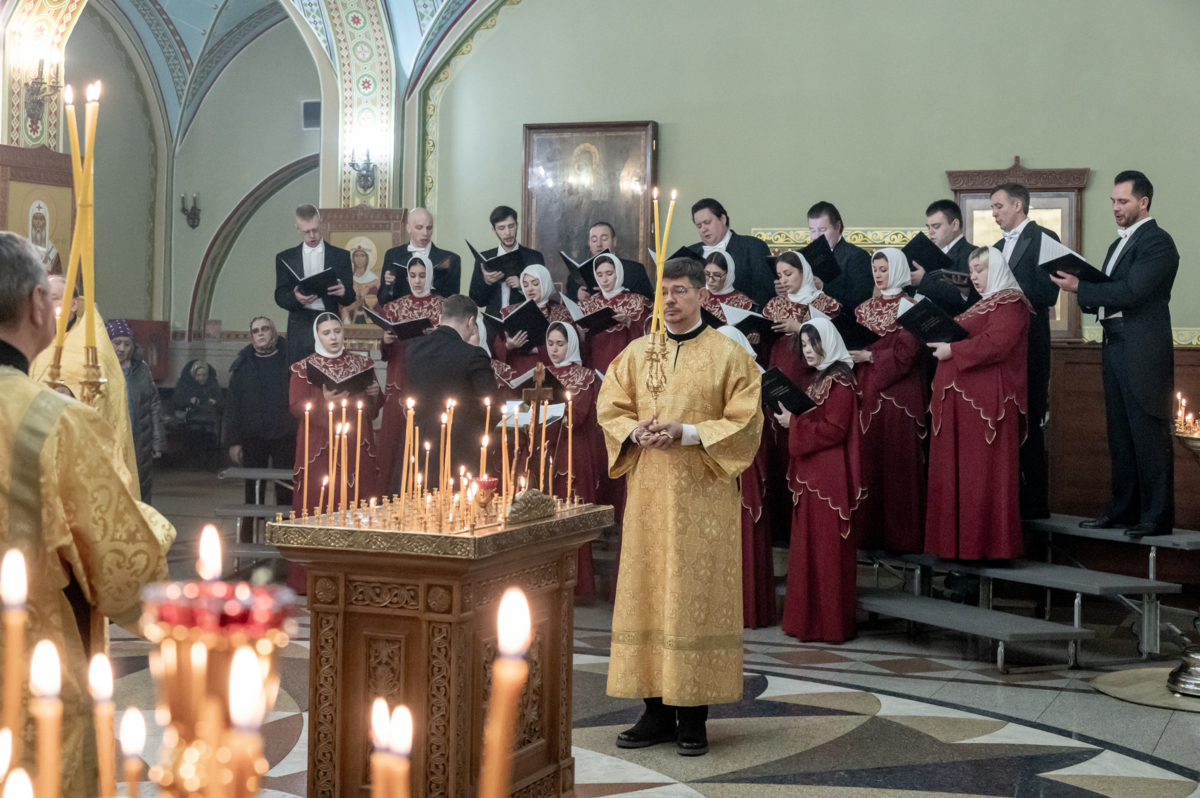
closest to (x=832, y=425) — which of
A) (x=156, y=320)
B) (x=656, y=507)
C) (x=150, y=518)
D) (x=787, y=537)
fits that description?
(x=787, y=537)

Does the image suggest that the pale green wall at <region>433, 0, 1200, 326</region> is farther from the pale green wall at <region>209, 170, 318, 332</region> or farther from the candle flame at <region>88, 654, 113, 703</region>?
the candle flame at <region>88, 654, 113, 703</region>

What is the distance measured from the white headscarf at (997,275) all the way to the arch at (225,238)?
36.0ft

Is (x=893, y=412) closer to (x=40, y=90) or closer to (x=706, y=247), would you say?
(x=706, y=247)

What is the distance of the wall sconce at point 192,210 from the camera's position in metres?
15.9

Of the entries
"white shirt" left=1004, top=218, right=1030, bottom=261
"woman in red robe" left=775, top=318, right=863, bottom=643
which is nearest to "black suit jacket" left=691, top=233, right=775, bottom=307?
"white shirt" left=1004, top=218, right=1030, bottom=261

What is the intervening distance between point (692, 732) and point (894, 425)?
3375mm

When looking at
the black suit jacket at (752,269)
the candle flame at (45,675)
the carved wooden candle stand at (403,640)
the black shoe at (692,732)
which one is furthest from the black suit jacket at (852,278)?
the candle flame at (45,675)

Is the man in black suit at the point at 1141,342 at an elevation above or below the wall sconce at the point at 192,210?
below

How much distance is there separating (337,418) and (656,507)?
12.1ft

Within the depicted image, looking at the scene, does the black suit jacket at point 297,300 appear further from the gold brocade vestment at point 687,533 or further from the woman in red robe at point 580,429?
the gold brocade vestment at point 687,533

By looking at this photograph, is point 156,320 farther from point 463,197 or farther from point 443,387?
point 443,387

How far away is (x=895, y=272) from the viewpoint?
Result: 7.35 m

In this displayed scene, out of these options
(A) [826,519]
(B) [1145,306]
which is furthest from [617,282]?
(B) [1145,306]

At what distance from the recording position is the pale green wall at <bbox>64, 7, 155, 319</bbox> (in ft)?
47.1
